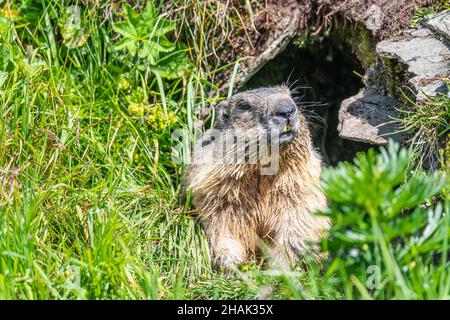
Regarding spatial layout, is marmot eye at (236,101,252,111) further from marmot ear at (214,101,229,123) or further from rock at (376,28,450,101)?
rock at (376,28,450,101)

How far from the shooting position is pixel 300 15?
20.8 ft

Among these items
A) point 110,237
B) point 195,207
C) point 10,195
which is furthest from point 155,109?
point 110,237

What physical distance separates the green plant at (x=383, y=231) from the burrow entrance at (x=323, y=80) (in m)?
4.15

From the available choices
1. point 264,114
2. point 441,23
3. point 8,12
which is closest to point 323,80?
point 441,23

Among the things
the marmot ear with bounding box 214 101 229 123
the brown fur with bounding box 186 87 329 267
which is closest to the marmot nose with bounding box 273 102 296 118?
the brown fur with bounding box 186 87 329 267

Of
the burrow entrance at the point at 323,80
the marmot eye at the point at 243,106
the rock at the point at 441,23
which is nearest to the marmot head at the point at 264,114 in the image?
the marmot eye at the point at 243,106

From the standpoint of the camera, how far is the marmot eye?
5.12m

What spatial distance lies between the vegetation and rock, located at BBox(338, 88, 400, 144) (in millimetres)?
602

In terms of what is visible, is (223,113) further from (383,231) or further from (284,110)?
(383,231)

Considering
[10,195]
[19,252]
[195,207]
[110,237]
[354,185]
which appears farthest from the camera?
[195,207]

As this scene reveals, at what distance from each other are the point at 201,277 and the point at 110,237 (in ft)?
3.43
